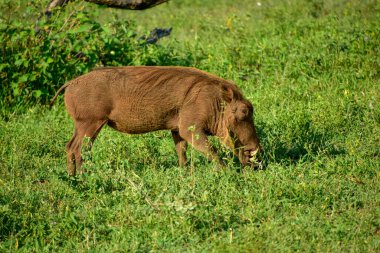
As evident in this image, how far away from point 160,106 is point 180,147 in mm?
496

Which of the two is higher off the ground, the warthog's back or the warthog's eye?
the warthog's back

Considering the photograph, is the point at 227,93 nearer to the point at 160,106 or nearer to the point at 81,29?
the point at 160,106

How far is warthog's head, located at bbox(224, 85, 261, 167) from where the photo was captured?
22.4ft

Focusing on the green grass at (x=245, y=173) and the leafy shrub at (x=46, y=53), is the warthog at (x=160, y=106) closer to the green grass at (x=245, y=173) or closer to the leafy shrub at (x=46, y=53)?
the green grass at (x=245, y=173)

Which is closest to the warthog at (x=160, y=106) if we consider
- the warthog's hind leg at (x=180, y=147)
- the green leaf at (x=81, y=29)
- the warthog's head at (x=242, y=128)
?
the warthog's head at (x=242, y=128)

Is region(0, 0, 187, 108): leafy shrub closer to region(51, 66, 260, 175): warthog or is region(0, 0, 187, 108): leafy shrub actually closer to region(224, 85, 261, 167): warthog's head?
region(51, 66, 260, 175): warthog

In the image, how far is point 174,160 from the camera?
7266 mm

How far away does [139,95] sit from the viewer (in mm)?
6867

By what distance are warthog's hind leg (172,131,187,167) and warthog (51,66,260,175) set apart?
0.84 ft

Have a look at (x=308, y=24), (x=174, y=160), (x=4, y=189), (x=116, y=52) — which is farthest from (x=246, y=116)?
(x=308, y=24)

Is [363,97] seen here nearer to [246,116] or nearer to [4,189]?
[246,116]

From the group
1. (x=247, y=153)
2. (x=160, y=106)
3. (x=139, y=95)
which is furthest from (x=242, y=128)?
(x=139, y=95)

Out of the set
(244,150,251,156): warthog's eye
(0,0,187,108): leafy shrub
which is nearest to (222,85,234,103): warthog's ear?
(244,150,251,156): warthog's eye

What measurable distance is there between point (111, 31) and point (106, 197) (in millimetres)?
3971
